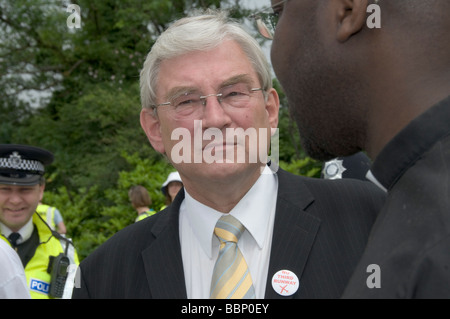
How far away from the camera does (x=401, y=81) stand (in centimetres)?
120

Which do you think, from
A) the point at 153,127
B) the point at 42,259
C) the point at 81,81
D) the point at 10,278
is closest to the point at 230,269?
the point at 153,127

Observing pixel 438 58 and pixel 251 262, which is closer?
pixel 438 58

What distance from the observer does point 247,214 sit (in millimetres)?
2160

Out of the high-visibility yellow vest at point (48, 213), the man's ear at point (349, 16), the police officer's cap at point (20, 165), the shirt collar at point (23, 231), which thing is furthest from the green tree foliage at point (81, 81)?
the man's ear at point (349, 16)

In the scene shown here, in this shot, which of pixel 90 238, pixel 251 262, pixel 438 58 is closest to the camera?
pixel 438 58

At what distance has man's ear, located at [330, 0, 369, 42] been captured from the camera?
1.24 metres

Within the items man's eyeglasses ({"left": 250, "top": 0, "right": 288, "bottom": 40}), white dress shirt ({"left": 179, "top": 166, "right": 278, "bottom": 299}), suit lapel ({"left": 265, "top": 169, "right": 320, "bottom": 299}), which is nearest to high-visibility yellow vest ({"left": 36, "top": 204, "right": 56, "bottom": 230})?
white dress shirt ({"left": 179, "top": 166, "right": 278, "bottom": 299})

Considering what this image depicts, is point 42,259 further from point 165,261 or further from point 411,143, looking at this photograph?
point 411,143

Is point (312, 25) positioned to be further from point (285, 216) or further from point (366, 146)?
point (285, 216)

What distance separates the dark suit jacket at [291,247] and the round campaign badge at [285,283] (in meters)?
0.02

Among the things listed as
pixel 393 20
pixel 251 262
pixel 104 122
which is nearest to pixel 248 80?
pixel 251 262

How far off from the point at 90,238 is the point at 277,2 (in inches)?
337

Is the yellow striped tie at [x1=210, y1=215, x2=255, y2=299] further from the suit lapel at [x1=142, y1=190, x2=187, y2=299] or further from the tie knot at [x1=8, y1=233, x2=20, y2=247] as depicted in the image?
the tie knot at [x1=8, y1=233, x2=20, y2=247]

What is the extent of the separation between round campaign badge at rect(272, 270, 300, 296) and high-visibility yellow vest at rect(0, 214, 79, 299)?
2.65m
